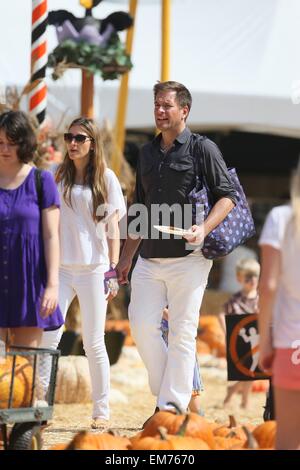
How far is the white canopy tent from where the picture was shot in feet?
46.9

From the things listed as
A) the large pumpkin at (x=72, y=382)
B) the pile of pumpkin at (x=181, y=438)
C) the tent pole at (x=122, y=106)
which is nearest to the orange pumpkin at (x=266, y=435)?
the pile of pumpkin at (x=181, y=438)

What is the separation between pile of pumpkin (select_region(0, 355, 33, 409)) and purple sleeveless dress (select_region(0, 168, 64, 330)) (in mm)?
183

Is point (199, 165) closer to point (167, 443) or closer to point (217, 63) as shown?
point (167, 443)

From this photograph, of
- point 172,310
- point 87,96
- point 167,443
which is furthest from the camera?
point 87,96

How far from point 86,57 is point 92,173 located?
328 cm

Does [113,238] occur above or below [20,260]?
above

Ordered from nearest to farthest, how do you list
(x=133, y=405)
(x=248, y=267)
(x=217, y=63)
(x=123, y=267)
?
(x=123, y=267) → (x=248, y=267) → (x=133, y=405) → (x=217, y=63)

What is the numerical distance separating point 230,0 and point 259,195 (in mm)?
7378


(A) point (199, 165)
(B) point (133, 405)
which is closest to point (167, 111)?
(A) point (199, 165)

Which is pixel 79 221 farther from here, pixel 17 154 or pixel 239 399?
pixel 239 399

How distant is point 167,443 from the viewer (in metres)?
4.99

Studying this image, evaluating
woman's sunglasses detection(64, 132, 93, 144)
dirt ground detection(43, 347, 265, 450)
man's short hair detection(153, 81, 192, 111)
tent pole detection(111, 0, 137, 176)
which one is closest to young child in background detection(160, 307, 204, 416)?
dirt ground detection(43, 347, 265, 450)
